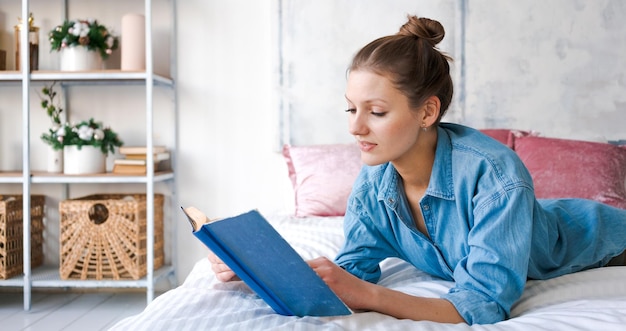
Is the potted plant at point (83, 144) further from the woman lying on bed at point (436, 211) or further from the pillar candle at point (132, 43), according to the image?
the woman lying on bed at point (436, 211)

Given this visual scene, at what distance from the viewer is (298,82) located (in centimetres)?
311

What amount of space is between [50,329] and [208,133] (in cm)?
122

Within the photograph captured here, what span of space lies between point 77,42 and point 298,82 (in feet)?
3.54

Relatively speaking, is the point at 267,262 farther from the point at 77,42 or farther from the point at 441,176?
the point at 77,42

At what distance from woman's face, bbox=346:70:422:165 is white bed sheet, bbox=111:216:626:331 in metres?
0.33

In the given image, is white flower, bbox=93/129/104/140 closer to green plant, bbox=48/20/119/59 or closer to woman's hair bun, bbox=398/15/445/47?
green plant, bbox=48/20/119/59

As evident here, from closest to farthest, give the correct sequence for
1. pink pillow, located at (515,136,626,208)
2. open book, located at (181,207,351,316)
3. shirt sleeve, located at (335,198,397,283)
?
open book, located at (181,207,351,316), shirt sleeve, located at (335,198,397,283), pink pillow, located at (515,136,626,208)

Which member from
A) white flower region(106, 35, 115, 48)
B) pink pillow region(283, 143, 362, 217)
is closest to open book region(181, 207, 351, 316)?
pink pillow region(283, 143, 362, 217)

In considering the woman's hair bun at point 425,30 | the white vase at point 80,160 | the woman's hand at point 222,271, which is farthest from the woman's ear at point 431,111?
the white vase at point 80,160

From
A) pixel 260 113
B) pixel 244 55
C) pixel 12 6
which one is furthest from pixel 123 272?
pixel 12 6

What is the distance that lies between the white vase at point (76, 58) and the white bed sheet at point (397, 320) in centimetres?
176

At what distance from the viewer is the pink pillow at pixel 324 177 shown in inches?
103

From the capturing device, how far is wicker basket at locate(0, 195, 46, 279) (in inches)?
117

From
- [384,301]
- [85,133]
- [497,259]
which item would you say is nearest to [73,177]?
[85,133]
